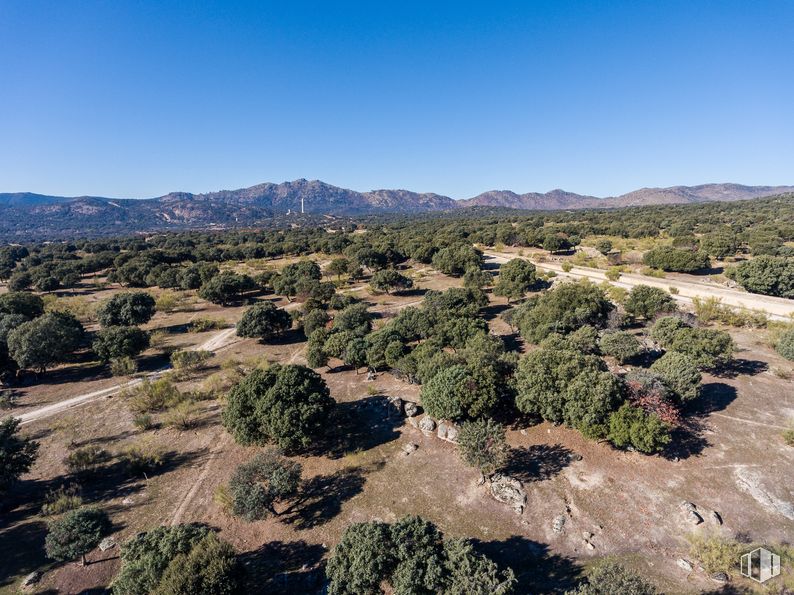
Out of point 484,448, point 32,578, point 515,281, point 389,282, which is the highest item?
point 515,281

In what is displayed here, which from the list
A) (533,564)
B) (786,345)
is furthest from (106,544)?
(786,345)

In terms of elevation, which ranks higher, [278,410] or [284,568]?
[278,410]

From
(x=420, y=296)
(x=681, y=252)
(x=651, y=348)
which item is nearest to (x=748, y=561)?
(x=651, y=348)

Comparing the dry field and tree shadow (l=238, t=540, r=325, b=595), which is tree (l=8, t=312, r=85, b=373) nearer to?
the dry field

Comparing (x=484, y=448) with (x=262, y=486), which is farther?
(x=484, y=448)

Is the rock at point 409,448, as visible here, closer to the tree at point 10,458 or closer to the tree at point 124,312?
the tree at point 10,458

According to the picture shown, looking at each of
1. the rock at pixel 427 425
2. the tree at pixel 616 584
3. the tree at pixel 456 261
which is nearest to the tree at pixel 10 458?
the rock at pixel 427 425

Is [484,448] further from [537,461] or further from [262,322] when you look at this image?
[262,322]

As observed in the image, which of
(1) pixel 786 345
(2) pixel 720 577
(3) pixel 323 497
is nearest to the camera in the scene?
(2) pixel 720 577
